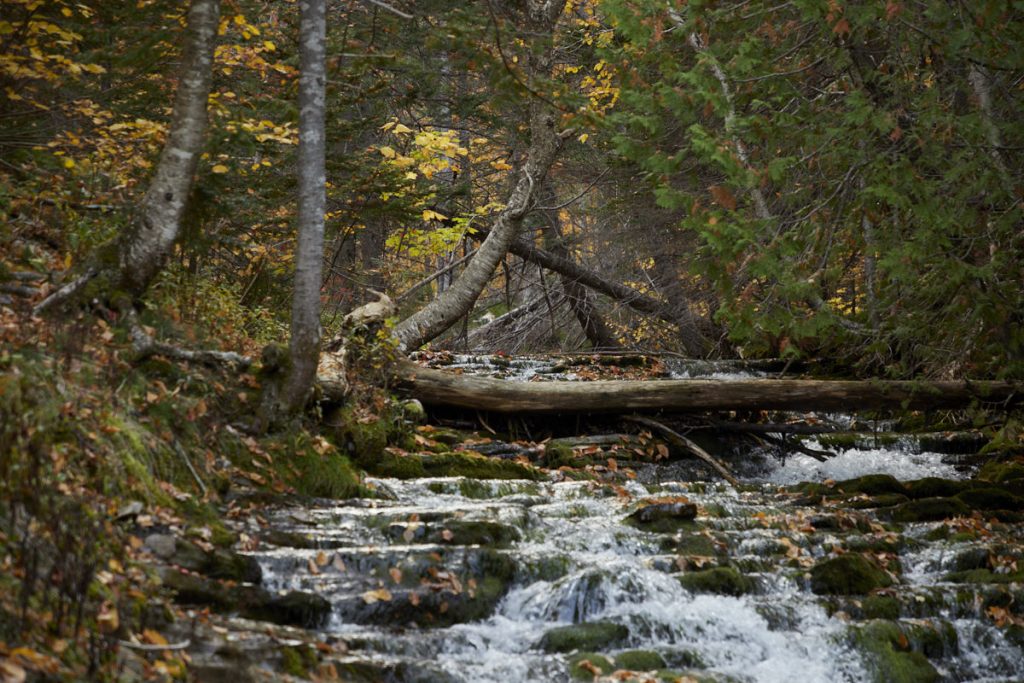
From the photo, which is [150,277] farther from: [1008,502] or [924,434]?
[924,434]

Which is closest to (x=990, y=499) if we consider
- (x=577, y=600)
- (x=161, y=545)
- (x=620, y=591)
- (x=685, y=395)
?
(x=685, y=395)

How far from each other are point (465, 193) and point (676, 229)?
4.36m

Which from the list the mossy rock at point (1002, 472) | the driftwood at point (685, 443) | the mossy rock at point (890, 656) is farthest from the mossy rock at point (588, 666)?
the mossy rock at point (1002, 472)

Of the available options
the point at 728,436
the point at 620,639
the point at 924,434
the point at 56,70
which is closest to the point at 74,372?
the point at 620,639

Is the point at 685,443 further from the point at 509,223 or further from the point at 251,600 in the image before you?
the point at 251,600

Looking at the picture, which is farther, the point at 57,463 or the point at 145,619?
the point at 57,463

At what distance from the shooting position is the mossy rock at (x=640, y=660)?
5.45 m

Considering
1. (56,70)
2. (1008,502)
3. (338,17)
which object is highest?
(338,17)

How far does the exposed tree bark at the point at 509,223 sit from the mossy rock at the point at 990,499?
685 centimetres

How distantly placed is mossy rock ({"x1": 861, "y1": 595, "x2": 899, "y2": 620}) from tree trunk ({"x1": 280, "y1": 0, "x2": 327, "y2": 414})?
480 centimetres

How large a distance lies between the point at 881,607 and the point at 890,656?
62 centimetres

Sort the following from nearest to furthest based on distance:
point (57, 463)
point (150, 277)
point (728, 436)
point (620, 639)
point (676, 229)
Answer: point (57, 463) < point (620, 639) < point (150, 277) < point (728, 436) < point (676, 229)

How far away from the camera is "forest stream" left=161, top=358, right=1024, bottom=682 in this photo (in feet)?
17.6

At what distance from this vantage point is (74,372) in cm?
606
